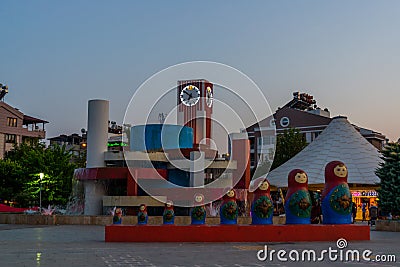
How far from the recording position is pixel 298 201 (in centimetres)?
1698

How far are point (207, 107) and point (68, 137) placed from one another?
5250 centimetres

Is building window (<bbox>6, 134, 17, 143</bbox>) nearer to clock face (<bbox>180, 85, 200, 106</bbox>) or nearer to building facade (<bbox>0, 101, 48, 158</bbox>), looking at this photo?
building facade (<bbox>0, 101, 48, 158</bbox>)

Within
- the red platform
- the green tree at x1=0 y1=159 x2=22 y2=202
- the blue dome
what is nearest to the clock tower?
the blue dome

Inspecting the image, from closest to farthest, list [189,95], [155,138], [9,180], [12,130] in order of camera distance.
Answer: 1. [155,138]
2. [9,180]
3. [189,95]
4. [12,130]

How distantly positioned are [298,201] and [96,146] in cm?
2080

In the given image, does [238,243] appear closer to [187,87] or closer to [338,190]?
[338,190]

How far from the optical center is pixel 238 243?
53.6ft

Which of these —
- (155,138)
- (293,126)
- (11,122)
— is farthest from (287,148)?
(11,122)

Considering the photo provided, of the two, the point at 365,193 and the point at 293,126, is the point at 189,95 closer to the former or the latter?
the point at 365,193

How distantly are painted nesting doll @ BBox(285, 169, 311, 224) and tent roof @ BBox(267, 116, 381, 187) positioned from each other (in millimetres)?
19822

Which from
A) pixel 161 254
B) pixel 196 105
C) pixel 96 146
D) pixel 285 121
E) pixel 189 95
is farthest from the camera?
pixel 285 121

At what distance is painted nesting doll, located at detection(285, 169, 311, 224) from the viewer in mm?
16969

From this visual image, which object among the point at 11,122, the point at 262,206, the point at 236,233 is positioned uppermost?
the point at 11,122

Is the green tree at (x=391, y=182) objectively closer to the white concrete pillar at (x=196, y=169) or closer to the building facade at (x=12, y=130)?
the white concrete pillar at (x=196, y=169)
